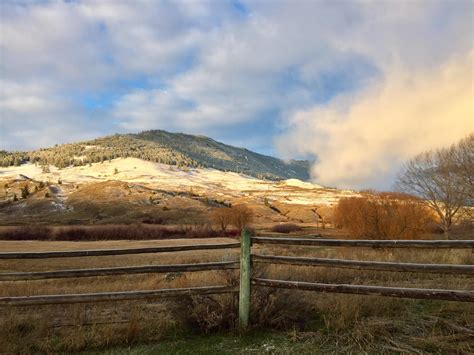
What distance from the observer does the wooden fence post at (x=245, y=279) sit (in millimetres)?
6887

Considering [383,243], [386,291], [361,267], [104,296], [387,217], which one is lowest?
[104,296]

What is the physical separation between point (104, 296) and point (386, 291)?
4.40 meters

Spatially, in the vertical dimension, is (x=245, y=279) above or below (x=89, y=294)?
above

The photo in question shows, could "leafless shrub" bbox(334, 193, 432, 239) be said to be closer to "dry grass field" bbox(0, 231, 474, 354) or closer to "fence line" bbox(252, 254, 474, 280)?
"dry grass field" bbox(0, 231, 474, 354)

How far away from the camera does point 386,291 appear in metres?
6.21

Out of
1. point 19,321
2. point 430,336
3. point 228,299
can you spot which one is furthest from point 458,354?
point 19,321

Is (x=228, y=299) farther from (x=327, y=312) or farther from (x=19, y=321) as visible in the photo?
(x=19, y=321)

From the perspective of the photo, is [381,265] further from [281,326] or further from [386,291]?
[281,326]

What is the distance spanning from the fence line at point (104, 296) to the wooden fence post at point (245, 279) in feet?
0.71

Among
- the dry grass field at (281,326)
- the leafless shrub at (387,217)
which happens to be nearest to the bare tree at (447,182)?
the leafless shrub at (387,217)

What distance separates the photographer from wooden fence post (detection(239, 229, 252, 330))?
22.6ft

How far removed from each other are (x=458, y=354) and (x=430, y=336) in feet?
1.76

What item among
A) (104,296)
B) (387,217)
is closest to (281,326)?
(104,296)

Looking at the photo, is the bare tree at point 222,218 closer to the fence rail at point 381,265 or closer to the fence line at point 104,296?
the fence line at point 104,296
